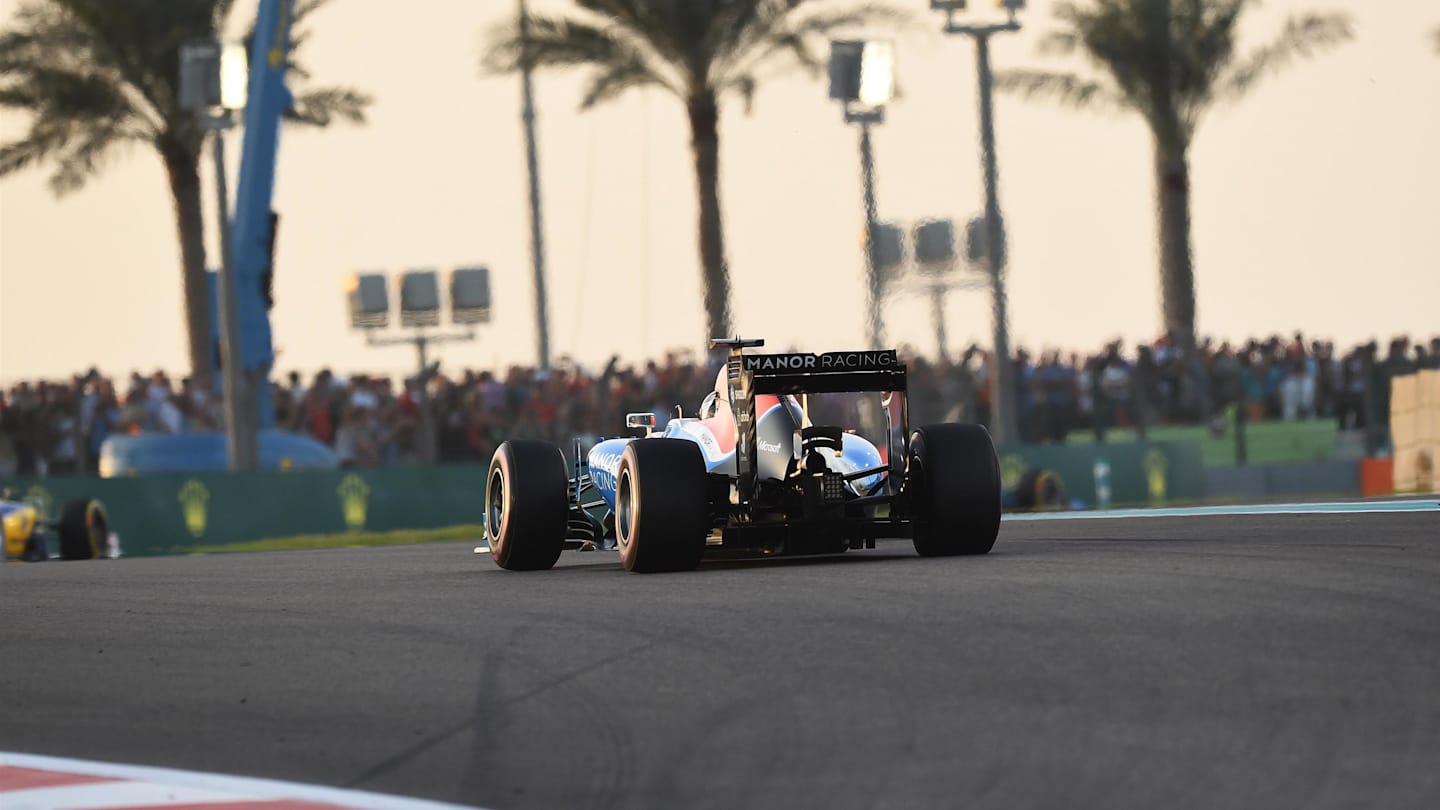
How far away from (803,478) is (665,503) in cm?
80

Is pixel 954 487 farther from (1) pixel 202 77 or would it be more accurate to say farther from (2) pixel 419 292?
(2) pixel 419 292

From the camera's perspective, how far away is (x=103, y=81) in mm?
34562

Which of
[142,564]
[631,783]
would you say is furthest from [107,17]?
[631,783]

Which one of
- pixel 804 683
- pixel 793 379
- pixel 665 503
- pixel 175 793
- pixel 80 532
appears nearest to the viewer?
pixel 175 793

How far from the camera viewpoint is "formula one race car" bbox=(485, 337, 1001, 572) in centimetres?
1224

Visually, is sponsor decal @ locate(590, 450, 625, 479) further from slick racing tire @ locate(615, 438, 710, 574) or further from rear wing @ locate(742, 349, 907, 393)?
rear wing @ locate(742, 349, 907, 393)

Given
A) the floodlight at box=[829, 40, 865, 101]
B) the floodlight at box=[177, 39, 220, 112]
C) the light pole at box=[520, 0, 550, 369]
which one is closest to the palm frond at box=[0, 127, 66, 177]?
the light pole at box=[520, 0, 550, 369]

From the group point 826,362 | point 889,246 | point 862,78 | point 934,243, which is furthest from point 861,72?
point 826,362

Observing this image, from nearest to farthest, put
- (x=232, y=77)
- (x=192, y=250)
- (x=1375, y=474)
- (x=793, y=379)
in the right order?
(x=793, y=379) < (x=232, y=77) < (x=1375, y=474) < (x=192, y=250)

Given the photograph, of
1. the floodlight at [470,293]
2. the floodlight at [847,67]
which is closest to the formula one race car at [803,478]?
the floodlight at [847,67]

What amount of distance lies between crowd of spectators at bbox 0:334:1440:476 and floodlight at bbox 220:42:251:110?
3.26 m

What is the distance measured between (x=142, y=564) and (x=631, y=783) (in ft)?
36.1

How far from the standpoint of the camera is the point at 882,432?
12.8m

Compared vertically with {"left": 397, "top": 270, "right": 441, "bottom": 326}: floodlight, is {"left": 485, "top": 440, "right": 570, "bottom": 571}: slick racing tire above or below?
below
